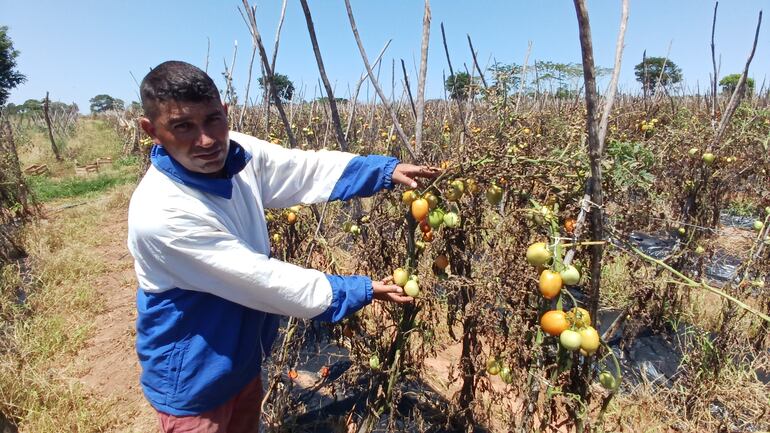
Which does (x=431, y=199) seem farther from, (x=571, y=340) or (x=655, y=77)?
(x=655, y=77)

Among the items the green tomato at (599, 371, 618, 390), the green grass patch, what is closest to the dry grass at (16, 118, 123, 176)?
the green grass patch

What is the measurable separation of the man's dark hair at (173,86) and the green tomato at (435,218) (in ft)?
2.41

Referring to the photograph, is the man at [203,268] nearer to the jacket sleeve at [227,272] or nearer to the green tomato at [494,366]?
the jacket sleeve at [227,272]

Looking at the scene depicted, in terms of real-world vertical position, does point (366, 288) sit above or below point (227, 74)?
below

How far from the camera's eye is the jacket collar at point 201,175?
49.2 inches

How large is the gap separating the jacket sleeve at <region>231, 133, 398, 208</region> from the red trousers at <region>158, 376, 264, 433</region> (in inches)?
29.4

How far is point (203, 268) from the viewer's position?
120 cm

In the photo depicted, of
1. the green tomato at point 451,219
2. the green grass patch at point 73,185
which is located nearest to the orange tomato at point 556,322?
the green tomato at point 451,219

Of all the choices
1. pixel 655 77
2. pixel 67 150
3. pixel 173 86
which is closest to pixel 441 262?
pixel 173 86

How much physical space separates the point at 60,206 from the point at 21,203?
1.98 metres

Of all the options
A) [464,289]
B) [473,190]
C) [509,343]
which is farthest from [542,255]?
[464,289]

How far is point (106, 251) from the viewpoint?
4898 millimetres

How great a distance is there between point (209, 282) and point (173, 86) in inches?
21.1

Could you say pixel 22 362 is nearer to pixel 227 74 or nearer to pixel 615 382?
pixel 227 74
